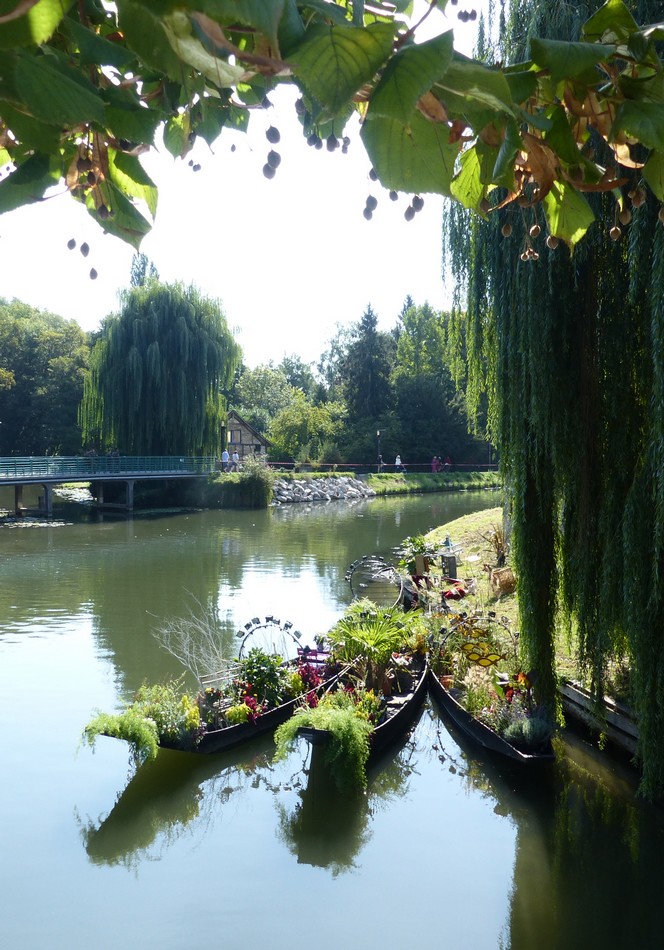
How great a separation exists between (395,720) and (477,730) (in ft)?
2.64

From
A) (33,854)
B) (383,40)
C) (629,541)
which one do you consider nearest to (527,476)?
(629,541)

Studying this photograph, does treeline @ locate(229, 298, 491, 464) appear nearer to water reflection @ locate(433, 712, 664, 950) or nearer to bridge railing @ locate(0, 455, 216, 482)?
bridge railing @ locate(0, 455, 216, 482)

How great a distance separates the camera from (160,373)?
30.4 meters

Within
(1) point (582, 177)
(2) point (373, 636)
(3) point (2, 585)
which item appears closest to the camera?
(1) point (582, 177)

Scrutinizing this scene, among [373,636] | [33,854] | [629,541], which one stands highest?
[629,541]

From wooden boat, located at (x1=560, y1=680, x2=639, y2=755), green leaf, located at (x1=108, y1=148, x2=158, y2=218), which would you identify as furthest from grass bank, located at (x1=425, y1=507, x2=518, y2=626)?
green leaf, located at (x1=108, y1=148, x2=158, y2=218)

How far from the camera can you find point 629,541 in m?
5.31

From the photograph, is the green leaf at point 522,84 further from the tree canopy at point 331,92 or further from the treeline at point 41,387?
the treeline at point 41,387

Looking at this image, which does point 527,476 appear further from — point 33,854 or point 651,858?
point 33,854

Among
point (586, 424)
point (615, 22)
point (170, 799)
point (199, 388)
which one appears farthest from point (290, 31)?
point (199, 388)

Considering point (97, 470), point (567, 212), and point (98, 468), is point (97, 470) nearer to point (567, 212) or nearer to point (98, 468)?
point (98, 468)

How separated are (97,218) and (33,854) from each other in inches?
245

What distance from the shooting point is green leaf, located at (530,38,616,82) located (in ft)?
2.79

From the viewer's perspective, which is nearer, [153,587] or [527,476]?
[527,476]
